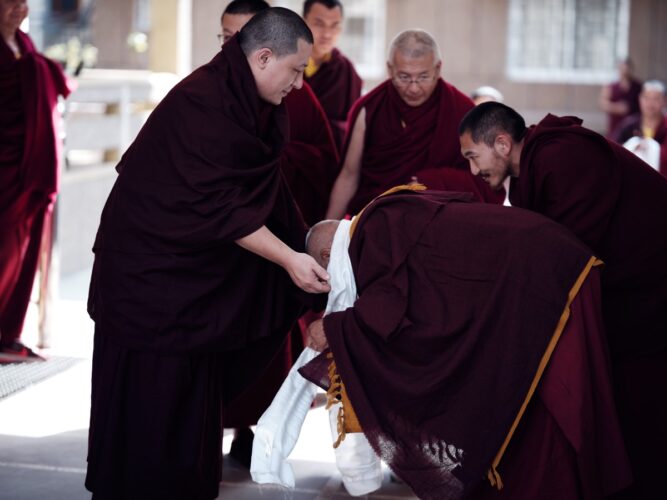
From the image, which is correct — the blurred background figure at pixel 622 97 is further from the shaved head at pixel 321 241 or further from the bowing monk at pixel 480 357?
the bowing monk at pixel 480 357

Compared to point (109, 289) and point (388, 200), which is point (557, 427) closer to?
point (388, 200)

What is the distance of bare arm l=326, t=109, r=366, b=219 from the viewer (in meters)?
4.46

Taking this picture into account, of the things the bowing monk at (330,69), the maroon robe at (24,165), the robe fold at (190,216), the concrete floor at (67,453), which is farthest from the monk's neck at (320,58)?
the robe fold at (190,216)

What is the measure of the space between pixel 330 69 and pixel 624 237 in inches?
99.0

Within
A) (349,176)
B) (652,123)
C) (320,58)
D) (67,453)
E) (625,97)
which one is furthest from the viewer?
(625,97)

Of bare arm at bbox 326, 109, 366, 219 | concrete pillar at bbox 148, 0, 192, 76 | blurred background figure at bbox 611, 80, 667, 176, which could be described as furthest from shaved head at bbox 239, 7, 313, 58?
concrete pillar at bbox 148, 0, 192, 76

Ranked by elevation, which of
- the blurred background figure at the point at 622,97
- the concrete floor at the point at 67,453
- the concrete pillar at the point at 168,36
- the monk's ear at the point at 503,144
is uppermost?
the concrete pillar at the point at 168,36

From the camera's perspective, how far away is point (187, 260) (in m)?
3.00

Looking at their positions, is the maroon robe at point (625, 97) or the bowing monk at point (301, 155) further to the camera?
the maroon robe at point (625, 97)

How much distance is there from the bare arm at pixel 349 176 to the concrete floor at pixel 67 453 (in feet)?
3.03

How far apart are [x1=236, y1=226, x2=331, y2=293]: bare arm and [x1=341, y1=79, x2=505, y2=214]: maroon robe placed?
3.80 feet

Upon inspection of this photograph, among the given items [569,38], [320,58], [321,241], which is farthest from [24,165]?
[569,38]

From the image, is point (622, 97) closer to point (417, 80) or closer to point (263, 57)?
point (417, 80)

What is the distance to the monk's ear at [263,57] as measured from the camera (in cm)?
304
